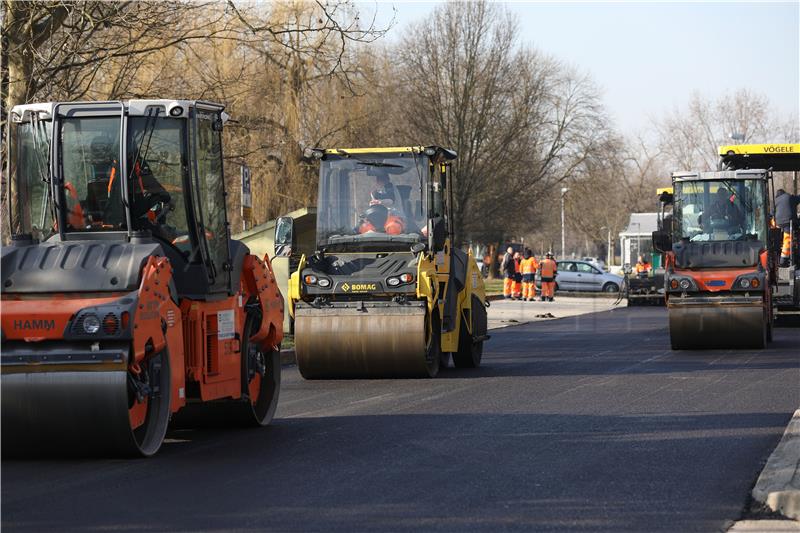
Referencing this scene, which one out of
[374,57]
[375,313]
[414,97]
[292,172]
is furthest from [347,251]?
[414,97]

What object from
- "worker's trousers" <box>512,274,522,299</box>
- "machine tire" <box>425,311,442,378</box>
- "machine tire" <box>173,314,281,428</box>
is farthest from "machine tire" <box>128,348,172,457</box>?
"worker's trousers" <box>512,274,522,299</box>

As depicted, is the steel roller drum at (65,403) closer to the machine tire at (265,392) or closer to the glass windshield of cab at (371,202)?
the machine tire at (265,392)

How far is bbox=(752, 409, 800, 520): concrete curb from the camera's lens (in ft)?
24.8

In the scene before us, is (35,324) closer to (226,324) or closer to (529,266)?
(226,324)

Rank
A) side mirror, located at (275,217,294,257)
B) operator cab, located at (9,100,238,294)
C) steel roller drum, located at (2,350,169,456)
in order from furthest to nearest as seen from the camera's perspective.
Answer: side mirror, located at (275,217,294,257), operator cab, located at (9,100,238,294), steel roller drum, located at (2,350,169,456)

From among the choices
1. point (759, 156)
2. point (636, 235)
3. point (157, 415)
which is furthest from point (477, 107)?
point (157, 415)

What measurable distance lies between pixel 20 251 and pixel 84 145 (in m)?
1.21

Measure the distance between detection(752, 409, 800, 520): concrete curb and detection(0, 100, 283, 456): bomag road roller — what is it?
13.4 feet

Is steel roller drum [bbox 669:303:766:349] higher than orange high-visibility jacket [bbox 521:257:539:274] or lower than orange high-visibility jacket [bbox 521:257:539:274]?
lower

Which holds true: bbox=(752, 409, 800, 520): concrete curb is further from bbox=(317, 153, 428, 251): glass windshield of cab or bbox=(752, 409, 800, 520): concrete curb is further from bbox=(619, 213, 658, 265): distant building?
bbox=(619, 213, 658, 265): distant building

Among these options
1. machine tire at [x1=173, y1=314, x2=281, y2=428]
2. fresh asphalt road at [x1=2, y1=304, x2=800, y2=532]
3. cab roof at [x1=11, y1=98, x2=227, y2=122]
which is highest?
cab roof at [x1=11, y1=98, x2=227, y2=122]

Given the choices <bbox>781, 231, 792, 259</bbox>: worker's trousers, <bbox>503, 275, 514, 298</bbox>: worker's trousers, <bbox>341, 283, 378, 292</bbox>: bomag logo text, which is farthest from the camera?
<bbox>503, 275, 514, 298</bbox>: worker's trousers

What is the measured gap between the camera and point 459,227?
48406mm

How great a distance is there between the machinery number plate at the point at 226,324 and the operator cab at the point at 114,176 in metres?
0.22
